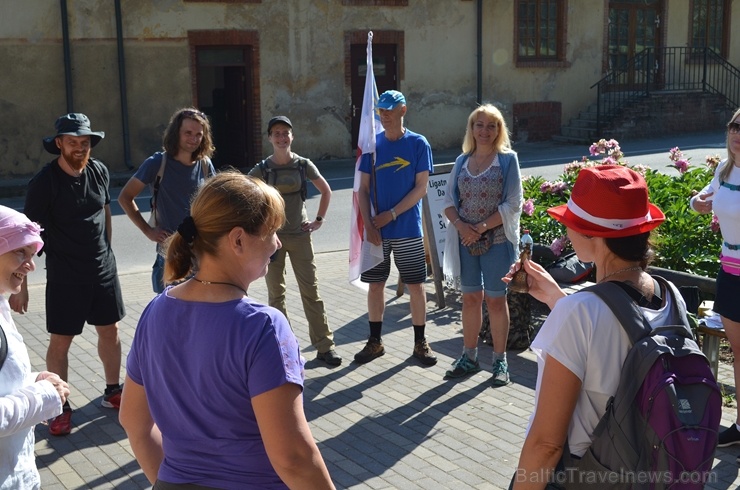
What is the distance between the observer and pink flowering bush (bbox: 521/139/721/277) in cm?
757

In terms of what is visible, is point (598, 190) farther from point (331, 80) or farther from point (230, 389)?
point (331, 80)

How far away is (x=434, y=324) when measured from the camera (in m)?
8.35

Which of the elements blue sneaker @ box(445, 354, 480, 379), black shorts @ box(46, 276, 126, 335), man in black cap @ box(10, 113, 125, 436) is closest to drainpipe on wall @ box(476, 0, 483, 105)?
blue sneaker @ box(445, 354, 480, 379)

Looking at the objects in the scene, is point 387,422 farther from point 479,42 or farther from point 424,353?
point 479,42

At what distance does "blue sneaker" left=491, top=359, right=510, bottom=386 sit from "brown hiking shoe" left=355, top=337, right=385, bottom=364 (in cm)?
106

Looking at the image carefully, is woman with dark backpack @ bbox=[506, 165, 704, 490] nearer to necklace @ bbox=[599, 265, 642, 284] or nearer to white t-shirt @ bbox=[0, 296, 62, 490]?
necklace @ bbox=[599, 265, 642, 284]

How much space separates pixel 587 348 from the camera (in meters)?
2.75

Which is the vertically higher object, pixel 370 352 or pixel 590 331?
pixel 590 331

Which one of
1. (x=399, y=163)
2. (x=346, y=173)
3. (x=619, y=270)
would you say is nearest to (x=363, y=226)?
(x=399, y=163)

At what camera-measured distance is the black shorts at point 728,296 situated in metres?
5.17

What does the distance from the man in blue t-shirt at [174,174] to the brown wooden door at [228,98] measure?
1545 centimetres

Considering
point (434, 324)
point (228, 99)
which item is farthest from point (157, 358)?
point (228, 99)

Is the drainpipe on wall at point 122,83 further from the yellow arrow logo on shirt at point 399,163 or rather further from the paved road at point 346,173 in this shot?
the yellow arrow logo on shirt at point 399,163

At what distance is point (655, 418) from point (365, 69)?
Result: 21.9 m
